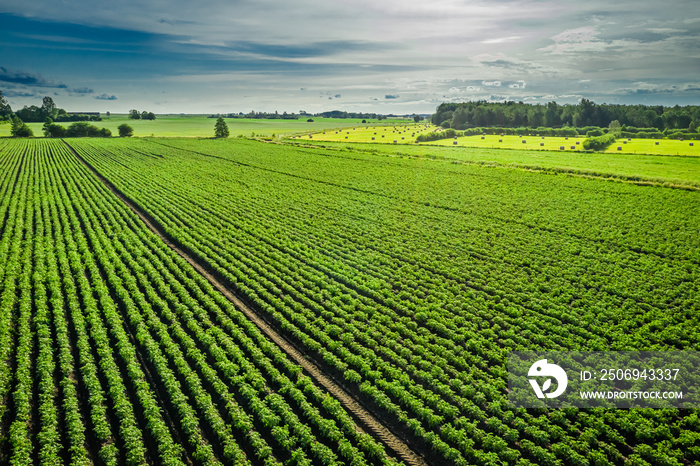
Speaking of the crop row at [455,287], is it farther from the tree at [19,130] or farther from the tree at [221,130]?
the tree at [19,130]

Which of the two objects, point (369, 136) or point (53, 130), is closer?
point (369, 136)

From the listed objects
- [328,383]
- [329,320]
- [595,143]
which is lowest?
[328,383]

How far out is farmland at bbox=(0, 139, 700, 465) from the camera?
13.3 metres

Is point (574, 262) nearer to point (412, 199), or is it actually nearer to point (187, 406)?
point (412, 199)

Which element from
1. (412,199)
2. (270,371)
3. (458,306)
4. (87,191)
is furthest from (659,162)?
(87,191)

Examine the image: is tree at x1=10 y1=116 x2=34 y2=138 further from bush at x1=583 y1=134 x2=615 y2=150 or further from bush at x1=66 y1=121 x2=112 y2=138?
bush at x1=583 y1=134 x2=615 y2=150

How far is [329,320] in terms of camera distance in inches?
819

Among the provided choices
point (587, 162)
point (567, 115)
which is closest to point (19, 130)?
point (587, 162)

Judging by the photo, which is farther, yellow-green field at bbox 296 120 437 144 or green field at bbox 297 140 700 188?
yellow-green field at bbox 296 120 437 144

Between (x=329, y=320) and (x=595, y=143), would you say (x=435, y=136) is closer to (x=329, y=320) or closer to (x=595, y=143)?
(x=595, y=143)

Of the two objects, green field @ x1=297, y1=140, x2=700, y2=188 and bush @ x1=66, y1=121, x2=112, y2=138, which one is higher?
bush @ x1=66, y1=121, x2=112, y2=138

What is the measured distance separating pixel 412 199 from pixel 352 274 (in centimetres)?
2280

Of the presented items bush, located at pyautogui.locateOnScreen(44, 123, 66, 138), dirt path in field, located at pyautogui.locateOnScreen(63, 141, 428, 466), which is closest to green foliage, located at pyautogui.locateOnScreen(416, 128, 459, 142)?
dirt path in field, located at pyautogui.locateOnScreen(63, 141, 428, 466)

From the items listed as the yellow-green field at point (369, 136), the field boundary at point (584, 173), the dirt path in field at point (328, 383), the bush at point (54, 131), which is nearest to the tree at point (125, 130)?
the bush at point (54, 131)
